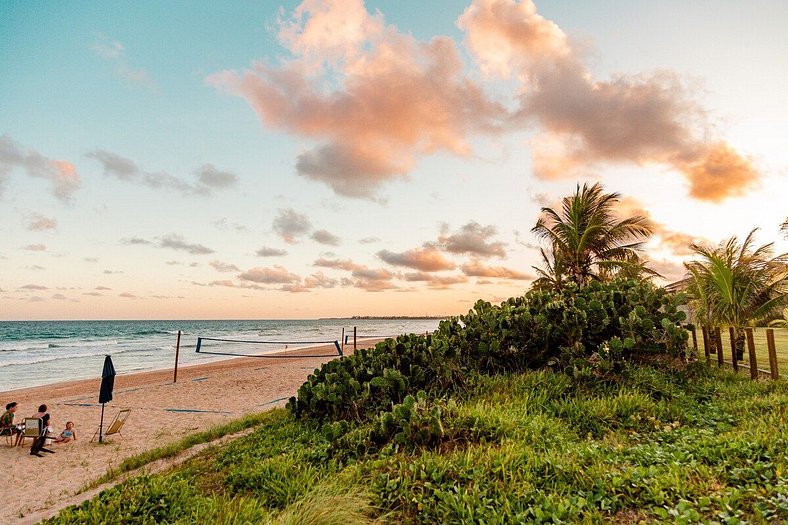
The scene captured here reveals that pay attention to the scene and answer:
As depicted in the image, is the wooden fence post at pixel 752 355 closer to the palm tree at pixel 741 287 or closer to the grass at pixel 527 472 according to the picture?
the grass at pixel 527 472

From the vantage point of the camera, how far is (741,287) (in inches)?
407

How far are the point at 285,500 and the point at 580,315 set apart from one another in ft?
18.4

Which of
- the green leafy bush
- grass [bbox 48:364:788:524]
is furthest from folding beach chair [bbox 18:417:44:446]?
the green leafy bush

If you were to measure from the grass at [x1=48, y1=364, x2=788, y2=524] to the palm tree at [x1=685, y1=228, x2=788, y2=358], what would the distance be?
4926 mm

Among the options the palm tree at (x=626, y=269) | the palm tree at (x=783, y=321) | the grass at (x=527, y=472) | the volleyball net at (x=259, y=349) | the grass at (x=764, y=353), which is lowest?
the volleyball net at (x=259, y=349)

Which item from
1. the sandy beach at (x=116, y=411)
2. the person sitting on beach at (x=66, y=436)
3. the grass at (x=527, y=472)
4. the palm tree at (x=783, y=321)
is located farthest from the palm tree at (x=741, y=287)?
the person sitting on beach at (x=66, y=436)

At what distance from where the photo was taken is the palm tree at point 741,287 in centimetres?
1024

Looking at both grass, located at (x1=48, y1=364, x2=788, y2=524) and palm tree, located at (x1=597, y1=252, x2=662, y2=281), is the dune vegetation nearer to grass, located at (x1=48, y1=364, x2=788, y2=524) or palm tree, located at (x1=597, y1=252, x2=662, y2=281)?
grass, located at (x1=48, y1=364, x2=788, y2=524)

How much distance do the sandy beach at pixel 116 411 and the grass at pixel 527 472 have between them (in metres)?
2.58

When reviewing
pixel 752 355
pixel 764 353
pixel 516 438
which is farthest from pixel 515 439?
pixel 764 353

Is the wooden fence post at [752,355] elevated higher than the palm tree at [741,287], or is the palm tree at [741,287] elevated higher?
the palm tree at [741,287]

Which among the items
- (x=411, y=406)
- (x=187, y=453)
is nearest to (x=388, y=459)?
(x=411, y=406)

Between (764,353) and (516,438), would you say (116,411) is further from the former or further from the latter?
(764,353)

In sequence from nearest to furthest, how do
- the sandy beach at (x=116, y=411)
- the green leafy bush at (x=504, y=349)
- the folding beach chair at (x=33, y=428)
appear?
1. the green leafy bush at (x=504, y=349)
2. the sandy beach at (x=116, y=411)
3. the folding beach chair at (x=33, y=428)
